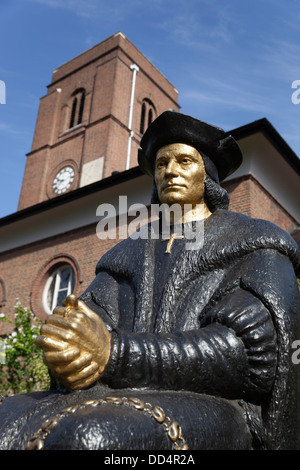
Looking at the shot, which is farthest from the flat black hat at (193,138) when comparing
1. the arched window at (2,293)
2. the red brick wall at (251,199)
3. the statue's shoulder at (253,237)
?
the arched window at (2,293)

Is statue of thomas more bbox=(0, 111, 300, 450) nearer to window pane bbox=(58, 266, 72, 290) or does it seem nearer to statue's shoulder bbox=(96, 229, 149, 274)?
statue's shoulder bbox=(96, 229, 149, 274)

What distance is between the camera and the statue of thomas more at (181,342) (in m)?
1.57

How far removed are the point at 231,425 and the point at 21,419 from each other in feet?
2.33

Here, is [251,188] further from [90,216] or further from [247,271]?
[247,271]

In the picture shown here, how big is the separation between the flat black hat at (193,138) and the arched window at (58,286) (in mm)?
11591

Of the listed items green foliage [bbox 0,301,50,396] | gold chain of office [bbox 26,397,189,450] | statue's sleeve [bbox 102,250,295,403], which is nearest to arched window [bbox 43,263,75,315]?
green foliage [bbox 0,301,50,396]

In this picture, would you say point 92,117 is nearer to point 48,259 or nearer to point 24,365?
point 48,259

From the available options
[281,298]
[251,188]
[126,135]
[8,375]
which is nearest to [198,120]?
[281,298]

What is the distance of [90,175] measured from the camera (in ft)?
70.9

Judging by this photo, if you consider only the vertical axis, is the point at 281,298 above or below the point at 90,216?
below

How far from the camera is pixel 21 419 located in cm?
166

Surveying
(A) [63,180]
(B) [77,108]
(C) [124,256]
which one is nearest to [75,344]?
(C) [124,256]

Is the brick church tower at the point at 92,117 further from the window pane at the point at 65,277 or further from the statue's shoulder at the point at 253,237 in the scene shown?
the statue's shoulder at the point at 253,237

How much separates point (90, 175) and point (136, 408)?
67.1 feet
